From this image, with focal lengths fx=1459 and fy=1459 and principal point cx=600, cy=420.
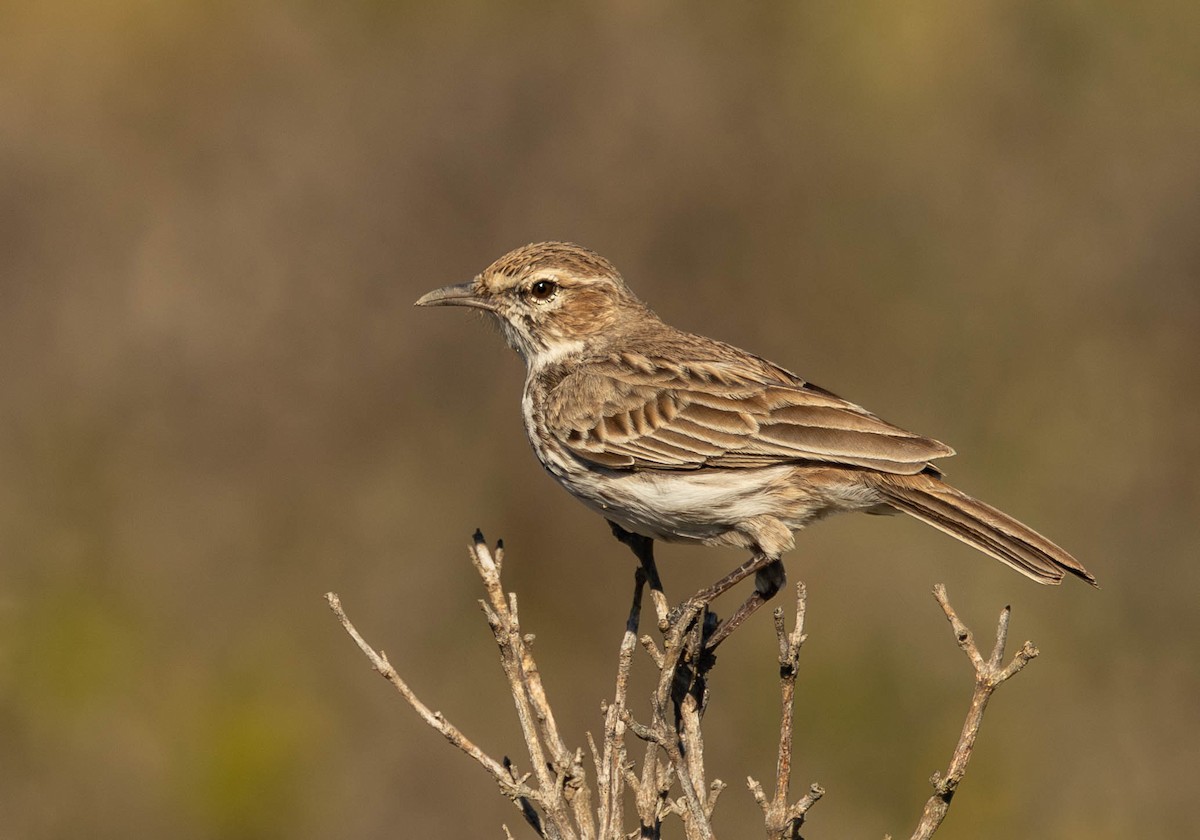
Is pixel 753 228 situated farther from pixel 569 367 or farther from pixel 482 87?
pixel 569 367

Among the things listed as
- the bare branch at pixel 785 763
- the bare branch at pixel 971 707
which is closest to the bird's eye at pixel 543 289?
the bare branch at pixel 785 763

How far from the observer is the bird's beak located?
6.87m

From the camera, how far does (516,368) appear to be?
1020cm

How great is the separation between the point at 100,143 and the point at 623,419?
7204mm

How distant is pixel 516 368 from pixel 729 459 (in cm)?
439

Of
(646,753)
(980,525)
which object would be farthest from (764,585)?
(646,753)

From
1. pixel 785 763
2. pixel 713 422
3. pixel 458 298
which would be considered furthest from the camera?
pixel 458 298

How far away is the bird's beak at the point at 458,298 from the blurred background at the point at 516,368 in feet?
0.99

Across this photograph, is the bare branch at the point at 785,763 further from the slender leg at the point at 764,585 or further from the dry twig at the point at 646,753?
the slender leg at the point at 764,585

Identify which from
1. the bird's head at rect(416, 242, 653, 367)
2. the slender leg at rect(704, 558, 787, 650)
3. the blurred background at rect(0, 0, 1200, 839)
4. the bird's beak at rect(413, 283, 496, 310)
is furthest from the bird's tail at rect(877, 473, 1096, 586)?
the blurred background at rect(0, 0, 1200, 839)

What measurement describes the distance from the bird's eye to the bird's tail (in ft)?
6.63

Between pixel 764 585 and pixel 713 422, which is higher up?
pixel 713 422

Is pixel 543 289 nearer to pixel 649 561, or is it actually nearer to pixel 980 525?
pixel 649 561

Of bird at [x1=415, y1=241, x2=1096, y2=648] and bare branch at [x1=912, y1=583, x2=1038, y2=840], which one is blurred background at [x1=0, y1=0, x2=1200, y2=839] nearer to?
bird at [x1=415, y1=241, x2=1096, y2=648]
